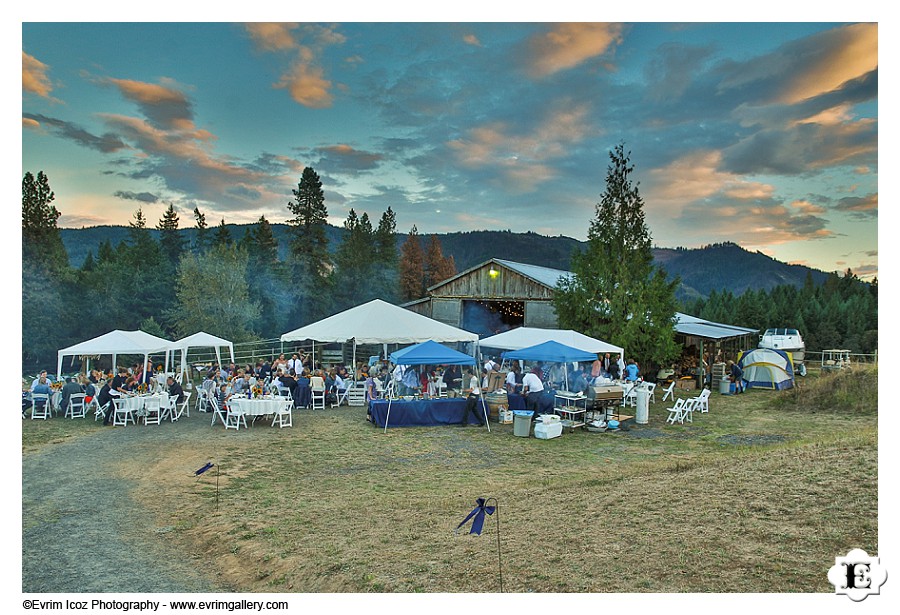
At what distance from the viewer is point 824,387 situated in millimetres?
15922

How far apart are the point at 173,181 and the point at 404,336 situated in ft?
35.8

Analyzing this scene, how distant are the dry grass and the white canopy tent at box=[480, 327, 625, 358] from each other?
15.7ft

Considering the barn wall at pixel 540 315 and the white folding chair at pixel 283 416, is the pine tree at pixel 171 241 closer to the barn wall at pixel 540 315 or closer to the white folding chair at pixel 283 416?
the barn wall at pixel 540 315

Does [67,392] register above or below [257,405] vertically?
above

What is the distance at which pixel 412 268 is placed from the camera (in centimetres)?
3788

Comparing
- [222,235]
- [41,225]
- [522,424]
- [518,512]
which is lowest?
[518,512]

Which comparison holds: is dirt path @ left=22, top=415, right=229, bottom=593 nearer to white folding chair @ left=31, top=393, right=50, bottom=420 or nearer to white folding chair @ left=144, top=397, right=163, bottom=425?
white folding chair @ left=144, top=397, right=163, bottom=425

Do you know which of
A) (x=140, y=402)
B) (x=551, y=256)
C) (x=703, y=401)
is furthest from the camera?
(x=551, y=256)

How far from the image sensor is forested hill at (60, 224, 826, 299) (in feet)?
87.3

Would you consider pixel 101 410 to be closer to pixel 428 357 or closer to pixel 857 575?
pixel 428 357

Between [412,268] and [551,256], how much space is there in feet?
30.8

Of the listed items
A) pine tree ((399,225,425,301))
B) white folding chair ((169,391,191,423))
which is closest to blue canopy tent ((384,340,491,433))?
white folding chair ((169,391,191,423))

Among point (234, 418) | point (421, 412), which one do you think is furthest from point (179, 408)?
point (421, 412)
